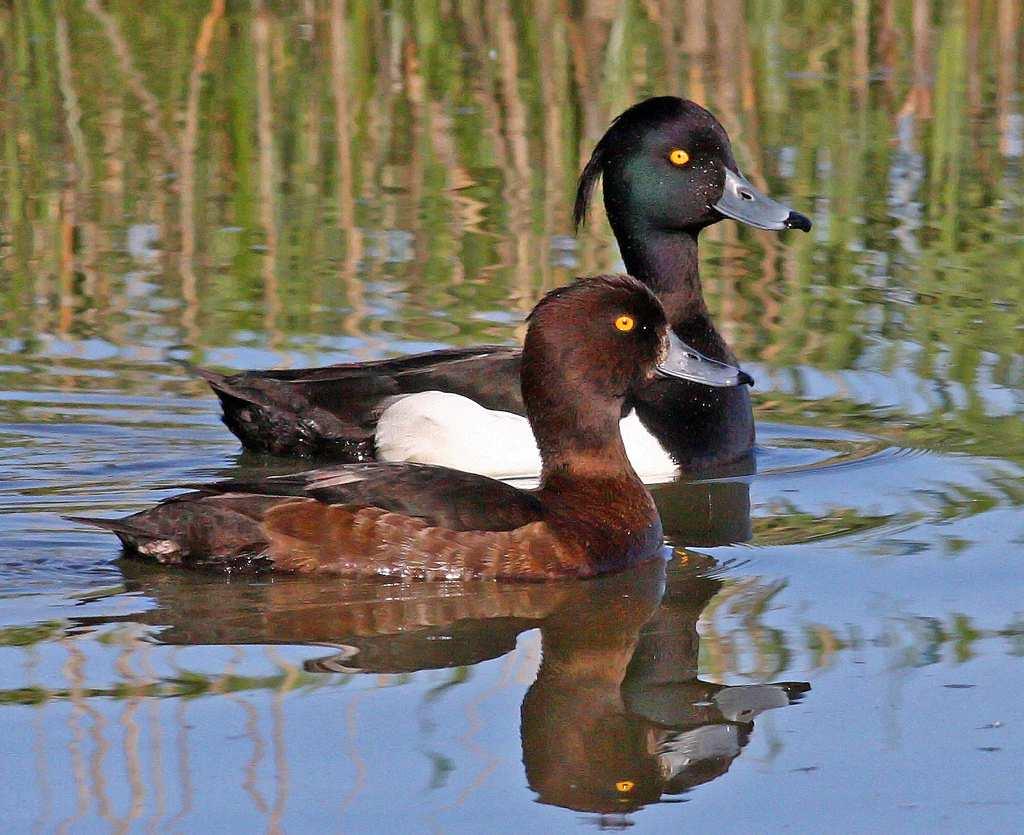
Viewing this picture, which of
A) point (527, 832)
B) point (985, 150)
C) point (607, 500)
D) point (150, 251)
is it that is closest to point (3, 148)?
point (150, 251)

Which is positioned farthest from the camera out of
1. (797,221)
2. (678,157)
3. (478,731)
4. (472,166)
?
(472,166)

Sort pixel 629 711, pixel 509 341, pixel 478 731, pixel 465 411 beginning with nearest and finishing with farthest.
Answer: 1. pixel 478 731
2. pixel 629 711
3. pixel 465 411
4. pixel 509 341

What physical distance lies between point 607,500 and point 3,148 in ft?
21.3

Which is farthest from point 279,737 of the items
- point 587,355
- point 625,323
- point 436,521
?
point 625,323

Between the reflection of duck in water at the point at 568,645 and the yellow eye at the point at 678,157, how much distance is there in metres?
2.33

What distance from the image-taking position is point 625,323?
618 centimetres

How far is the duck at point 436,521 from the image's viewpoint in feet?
19.0

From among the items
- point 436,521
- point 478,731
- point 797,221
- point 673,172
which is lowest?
point 478,731

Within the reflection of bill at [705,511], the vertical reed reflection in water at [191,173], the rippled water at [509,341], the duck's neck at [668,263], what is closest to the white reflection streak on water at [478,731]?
the rippled water at [509,341]

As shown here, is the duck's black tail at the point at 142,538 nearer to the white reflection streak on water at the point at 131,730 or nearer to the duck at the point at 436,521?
the duck at the point at 436,521

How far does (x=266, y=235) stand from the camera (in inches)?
391

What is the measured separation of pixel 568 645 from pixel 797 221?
2941 millimetres

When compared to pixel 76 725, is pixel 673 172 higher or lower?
higher

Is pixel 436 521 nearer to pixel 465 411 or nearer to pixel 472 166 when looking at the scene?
pixel 465 411
